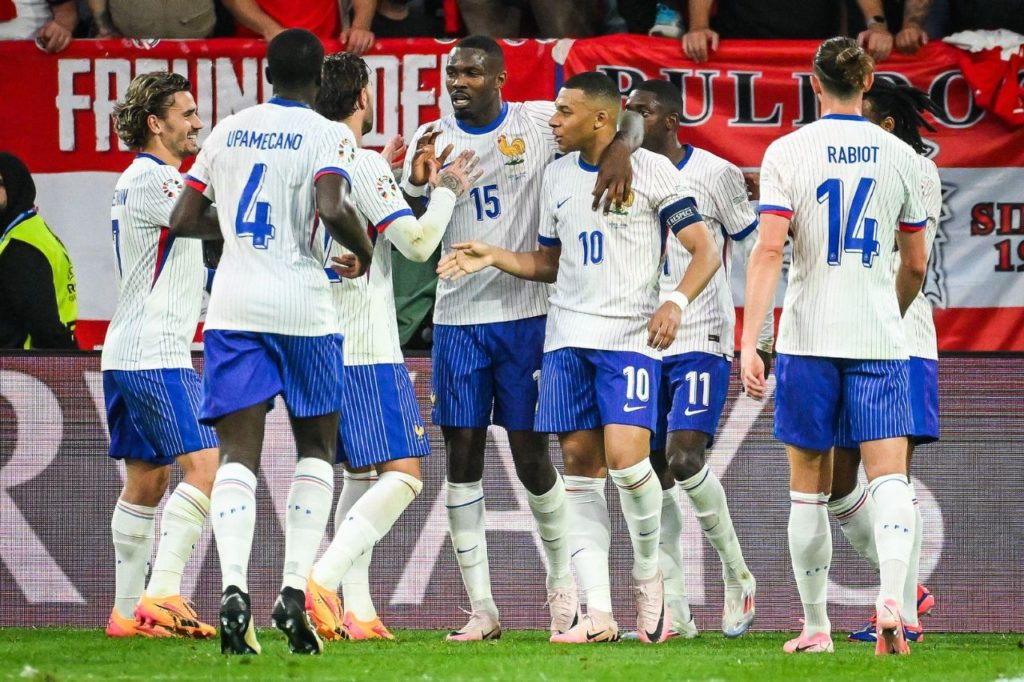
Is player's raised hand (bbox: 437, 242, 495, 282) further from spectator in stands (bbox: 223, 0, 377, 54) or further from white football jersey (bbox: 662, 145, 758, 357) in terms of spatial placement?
spectator in stands (bbox: 223, 0, 377, 54)

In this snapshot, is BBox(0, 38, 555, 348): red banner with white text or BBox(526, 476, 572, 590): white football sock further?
BBox(0, 38, 555, 348): red banner with white text

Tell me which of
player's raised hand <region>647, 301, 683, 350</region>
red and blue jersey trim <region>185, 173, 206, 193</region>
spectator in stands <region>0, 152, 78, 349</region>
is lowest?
spectator in stands <region>0, 152, 78, 349</region>

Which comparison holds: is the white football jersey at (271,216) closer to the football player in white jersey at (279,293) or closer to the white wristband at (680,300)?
the football player in white jersey at (279,293)

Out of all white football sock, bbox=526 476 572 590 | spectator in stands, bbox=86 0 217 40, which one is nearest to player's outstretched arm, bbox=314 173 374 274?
white football sock, bbox=526 476 572 590

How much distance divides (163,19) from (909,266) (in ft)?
18.5

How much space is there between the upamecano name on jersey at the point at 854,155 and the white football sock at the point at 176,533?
3.00m

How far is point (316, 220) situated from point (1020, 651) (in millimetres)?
3417

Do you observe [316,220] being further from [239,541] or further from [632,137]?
[632,137]

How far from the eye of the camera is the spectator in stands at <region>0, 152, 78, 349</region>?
28.7 ft

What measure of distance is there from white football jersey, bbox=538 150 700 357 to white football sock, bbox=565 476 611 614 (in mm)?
610

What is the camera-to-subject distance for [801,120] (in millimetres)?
Answer: 9562

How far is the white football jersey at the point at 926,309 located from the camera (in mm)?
7164

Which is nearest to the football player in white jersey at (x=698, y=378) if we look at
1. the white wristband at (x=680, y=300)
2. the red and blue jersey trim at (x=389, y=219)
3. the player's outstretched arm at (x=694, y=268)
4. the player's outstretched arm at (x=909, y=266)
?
the player's outstretched arm at (x=694, y=268)

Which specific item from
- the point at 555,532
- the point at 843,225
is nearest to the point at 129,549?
the point at 555,532
